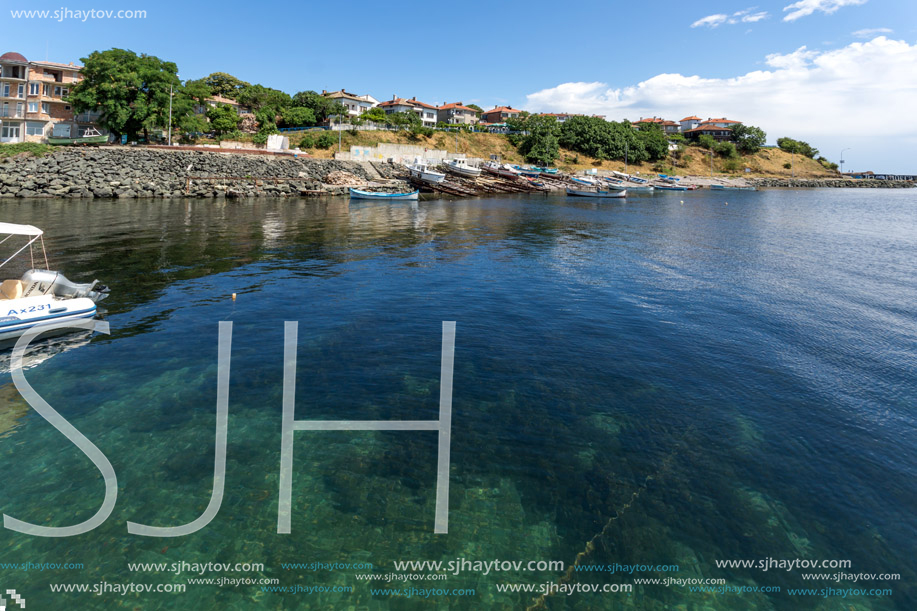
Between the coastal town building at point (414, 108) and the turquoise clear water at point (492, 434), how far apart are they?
4681 inches

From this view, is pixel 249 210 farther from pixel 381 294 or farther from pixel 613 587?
pixel 613 587

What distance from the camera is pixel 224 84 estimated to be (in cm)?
11300

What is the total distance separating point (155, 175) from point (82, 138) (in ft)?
77.5

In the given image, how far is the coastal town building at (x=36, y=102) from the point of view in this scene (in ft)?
232

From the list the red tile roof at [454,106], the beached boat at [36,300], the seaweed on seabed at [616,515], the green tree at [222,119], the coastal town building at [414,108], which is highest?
the red tile roof at [454,106]

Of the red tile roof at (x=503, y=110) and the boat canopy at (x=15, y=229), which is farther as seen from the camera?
the red tile roof at (x=503, y=110)

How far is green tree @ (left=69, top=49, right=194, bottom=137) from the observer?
67.6m

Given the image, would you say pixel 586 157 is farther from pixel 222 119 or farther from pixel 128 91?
pixel 128 91

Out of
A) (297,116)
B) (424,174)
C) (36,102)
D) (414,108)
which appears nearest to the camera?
(36,102)

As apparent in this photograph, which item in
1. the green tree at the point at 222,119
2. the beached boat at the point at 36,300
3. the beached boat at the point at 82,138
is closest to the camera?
the beached boat at the point at 36,300

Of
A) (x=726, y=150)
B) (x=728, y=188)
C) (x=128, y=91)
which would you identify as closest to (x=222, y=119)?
(x=128, y=91)

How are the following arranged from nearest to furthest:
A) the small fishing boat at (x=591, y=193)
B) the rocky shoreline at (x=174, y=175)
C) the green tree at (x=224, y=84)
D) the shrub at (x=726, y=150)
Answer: the rocky shoreline at (x=174, y=175) → the small fishing boat at (x=591, y=193) → the green tree at (x=224, y=84) → the shrub at (x=726, y=150)

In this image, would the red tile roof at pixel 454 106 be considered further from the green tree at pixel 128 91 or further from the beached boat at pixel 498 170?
the green tree at pixel 128 91

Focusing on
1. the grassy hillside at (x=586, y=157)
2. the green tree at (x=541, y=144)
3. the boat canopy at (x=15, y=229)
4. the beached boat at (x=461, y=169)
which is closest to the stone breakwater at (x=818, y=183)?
the grassy hillside at (x=586, y=157)
